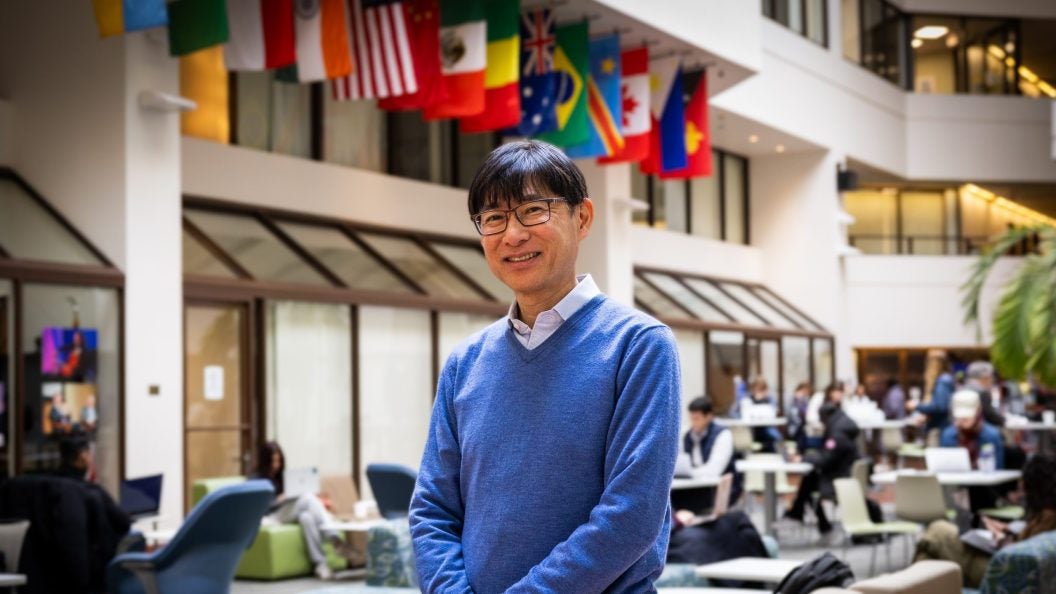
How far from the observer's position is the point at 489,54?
578 inches

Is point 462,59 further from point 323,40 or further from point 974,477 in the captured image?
point 974,477

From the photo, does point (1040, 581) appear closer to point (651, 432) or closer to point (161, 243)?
point (651, 432)

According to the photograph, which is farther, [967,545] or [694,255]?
[694,255]

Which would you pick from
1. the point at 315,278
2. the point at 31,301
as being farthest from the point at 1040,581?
the point at 315,278

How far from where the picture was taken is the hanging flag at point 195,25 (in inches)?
456

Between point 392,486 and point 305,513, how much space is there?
148cm

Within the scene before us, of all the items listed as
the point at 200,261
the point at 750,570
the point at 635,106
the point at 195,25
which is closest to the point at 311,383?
the point at 200,261

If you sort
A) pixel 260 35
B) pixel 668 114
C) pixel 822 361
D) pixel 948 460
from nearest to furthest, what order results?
pixel 948 460, pixel 260 35, pixel 668 114, pixel 822 361

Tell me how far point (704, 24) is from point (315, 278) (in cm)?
619

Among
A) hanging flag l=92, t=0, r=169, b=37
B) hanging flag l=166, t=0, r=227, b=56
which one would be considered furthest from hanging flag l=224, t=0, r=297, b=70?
hanging flag l=92, t=0, r=169, b=37

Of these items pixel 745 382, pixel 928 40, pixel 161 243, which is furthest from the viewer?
pixel 928 40

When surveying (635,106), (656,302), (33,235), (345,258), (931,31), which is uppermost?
(931,31)

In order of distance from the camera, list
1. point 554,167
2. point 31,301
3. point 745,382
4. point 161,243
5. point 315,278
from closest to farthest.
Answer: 1. point 554,167
2. point 31,301
3. point 161,243
4. point 315,278
5. point 745,382

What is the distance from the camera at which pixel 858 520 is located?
11984 mm
